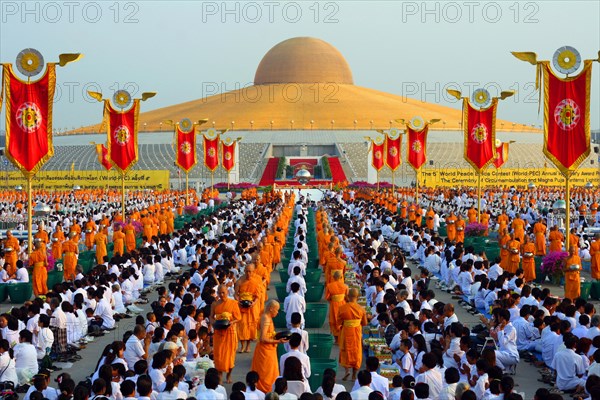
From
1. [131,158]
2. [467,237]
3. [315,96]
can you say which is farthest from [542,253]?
[315,96]

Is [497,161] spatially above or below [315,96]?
below

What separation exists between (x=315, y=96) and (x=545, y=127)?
3303 inches

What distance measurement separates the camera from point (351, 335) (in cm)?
1154

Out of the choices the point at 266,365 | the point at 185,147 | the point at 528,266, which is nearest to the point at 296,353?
the point at 266,365

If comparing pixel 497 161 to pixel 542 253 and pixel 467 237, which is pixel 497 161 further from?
pixel 542 253

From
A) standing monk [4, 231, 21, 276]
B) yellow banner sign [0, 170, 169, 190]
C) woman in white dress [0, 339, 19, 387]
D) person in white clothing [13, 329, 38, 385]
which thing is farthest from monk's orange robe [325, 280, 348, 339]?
yellow banner sign [0, 170, 169, 190]

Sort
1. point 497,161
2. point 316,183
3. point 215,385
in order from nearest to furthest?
point 215,385 < point 497,161 < point 316,183

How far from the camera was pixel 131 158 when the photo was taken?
2752cm

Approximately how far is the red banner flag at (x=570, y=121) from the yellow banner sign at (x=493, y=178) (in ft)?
139

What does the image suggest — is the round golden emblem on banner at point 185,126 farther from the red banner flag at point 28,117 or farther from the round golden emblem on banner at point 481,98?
the red banner flag at point 28,117

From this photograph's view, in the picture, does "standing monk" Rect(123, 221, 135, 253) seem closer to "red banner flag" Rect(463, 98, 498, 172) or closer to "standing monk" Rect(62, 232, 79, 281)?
"standing monk" Rect(62, 232, 79, 281)

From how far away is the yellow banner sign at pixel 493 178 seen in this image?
6225 cm

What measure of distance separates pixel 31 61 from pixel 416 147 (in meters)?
18.9

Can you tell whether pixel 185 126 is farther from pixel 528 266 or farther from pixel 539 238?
pixel 528 266
